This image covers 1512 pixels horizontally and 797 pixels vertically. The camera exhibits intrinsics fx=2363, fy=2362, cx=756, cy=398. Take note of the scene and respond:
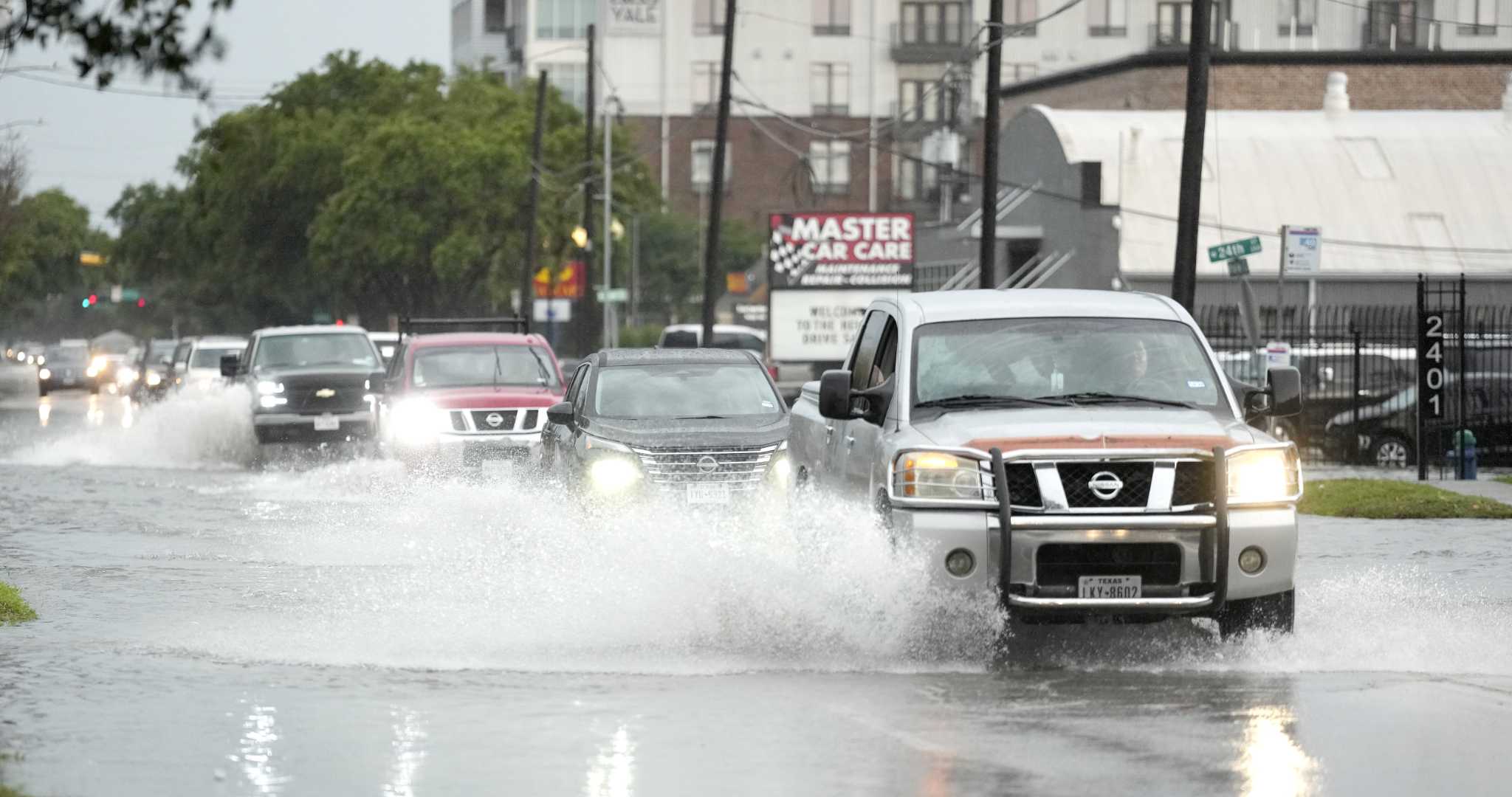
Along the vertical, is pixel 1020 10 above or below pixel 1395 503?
above

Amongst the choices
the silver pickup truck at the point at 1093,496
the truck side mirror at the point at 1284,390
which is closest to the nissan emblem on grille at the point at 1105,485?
the silver pickup truck at the point at 1093,496

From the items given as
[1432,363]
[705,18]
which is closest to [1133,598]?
[1432,363]

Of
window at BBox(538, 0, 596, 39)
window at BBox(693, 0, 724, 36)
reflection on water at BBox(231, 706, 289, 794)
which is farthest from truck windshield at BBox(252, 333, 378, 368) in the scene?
window at BBox(538, 0, 596, 39)

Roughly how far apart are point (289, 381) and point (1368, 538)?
52.6 feet

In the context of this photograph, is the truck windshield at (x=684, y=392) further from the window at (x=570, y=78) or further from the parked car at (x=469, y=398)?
the window at (x=570, y=78)

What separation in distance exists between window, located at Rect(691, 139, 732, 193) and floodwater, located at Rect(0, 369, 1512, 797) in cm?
8981

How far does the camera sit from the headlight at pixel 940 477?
1134 centimetres

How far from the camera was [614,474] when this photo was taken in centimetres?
1794

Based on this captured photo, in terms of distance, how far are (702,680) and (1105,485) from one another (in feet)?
7.04

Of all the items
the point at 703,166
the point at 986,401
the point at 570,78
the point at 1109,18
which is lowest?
the point at 986,401

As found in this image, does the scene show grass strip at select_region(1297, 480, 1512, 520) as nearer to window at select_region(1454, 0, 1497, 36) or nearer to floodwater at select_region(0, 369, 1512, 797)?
floodwater at select_region(0, 369, 1512, 797)

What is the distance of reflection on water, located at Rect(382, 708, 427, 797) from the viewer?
8359mm

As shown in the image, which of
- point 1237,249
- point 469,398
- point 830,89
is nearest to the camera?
point 469,398

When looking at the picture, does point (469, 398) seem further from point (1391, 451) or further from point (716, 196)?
point (716, 196)
